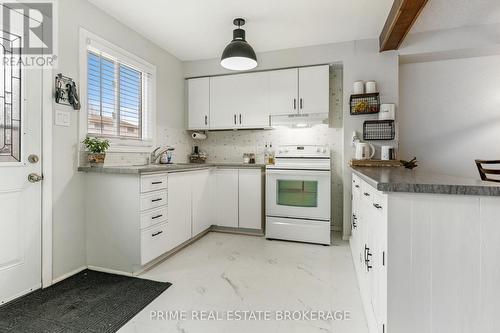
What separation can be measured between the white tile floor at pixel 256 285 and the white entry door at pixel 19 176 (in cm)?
88

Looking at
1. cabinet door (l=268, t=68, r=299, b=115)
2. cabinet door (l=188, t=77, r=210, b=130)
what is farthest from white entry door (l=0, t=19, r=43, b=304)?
cabinet door (l=268, t=68, r=299, b=115)

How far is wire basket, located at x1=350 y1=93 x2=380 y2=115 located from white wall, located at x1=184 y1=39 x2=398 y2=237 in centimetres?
11

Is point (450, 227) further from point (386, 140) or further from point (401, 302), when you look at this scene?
point (386, 140)

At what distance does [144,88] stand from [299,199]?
93.5 inches

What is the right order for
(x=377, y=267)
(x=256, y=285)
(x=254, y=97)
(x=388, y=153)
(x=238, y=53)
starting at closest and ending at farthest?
(x=377, y=267) → (x=256, y=285) → (x=238, y=53) → (x=388, y=153) → (x=254, y=97)

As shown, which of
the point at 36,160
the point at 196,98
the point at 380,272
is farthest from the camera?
Answer: the point at 196,98

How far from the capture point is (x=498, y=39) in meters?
2.80

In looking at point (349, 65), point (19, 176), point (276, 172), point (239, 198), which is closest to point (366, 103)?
point (349, 65)

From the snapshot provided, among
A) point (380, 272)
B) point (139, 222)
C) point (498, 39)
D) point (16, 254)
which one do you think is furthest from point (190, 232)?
point (498, 39)

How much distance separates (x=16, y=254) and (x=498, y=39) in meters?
4.90

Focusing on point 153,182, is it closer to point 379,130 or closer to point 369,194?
point 369,194

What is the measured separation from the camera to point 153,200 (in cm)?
242

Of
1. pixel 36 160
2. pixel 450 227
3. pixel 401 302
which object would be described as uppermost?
pixel 36 160
